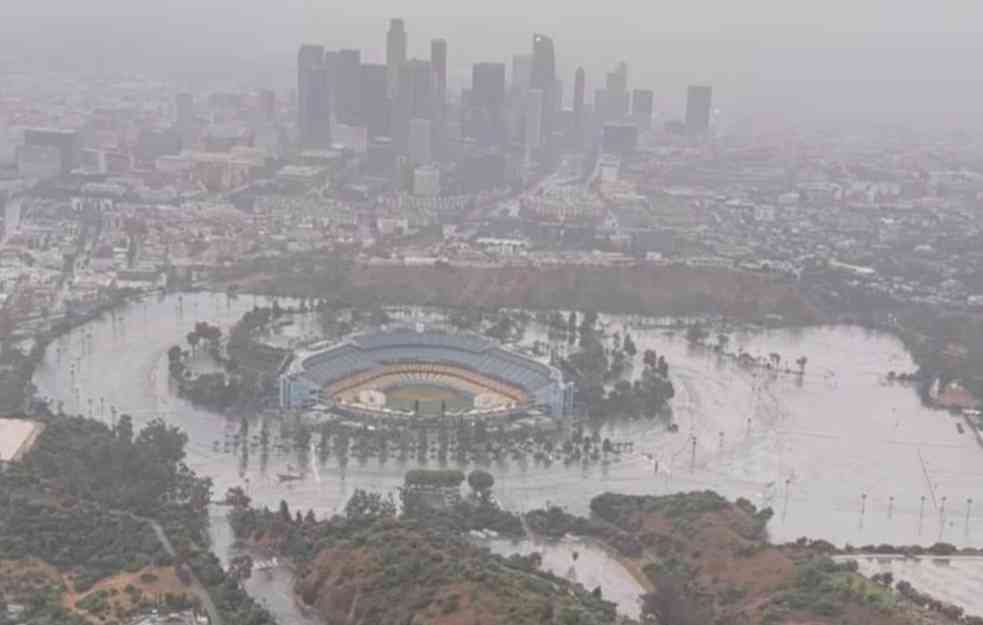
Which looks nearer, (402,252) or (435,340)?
(435,340)

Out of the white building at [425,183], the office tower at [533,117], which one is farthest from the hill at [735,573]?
the office tower at [533,117]

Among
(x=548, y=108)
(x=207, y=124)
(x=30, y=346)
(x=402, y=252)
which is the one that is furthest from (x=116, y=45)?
(x=30, y=346)

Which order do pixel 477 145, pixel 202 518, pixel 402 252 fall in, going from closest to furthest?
pixel 202 518, pixel 402 252, pixel 477 145

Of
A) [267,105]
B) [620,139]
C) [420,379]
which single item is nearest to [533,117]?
[620,139]

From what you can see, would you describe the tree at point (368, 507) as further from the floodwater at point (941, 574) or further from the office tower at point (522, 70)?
the office tower at point (522, 70)

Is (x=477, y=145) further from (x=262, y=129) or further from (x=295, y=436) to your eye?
(x=295, y=436)

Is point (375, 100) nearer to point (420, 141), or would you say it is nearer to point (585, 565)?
point (420, 141)
